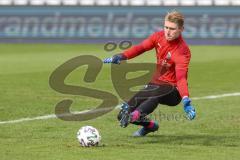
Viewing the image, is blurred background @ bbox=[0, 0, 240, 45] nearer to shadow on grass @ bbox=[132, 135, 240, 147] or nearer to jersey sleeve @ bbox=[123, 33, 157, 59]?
shadow on grass @ bbox=[132, 135, 240, 147]

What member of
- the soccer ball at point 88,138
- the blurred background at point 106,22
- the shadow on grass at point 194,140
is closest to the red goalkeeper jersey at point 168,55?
the shadow on grass at point 194,140

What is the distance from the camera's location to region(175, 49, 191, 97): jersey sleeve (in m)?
9.95

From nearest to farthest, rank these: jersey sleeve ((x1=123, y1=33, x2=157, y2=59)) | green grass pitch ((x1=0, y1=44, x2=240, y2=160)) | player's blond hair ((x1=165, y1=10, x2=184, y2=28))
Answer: green grass pitch ((x1=0, y1=44, x2=240, y2=160))
player's blond hair ((x1=165, y1=10, x2=184, y2=28))
jersey sleeve ((x1=123, y1=33, x2=157, y2=59))

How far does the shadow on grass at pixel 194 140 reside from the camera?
1040 cm

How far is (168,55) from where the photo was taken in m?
10.6

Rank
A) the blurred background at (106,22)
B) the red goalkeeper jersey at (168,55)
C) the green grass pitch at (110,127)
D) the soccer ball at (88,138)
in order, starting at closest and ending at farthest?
the green grass pitch at (110,127) < the soccer ball at (88,138) < the red goalkeeper jersey at (168,55) < the blurred background at (106,22)

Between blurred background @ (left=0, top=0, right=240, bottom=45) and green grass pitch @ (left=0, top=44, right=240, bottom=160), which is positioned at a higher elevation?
green grass pitch @ (left=0, top=44, right=240, bottom=160)

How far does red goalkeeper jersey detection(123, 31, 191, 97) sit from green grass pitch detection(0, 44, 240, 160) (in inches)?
37.3

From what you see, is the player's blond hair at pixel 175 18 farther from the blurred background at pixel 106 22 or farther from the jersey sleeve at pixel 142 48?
the blurred background at pixel 106 22

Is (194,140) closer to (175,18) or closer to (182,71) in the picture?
(182,71)

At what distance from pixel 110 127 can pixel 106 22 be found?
28539mm

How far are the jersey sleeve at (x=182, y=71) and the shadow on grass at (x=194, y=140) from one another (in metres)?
0.87

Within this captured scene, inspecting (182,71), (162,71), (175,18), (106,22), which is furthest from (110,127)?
(106,22)

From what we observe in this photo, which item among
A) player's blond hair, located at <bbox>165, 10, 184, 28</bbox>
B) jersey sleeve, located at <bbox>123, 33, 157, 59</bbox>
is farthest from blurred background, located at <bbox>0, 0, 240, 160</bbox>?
player's blond hair, located at <bbox>165, 10, 184, 28</bbox>
